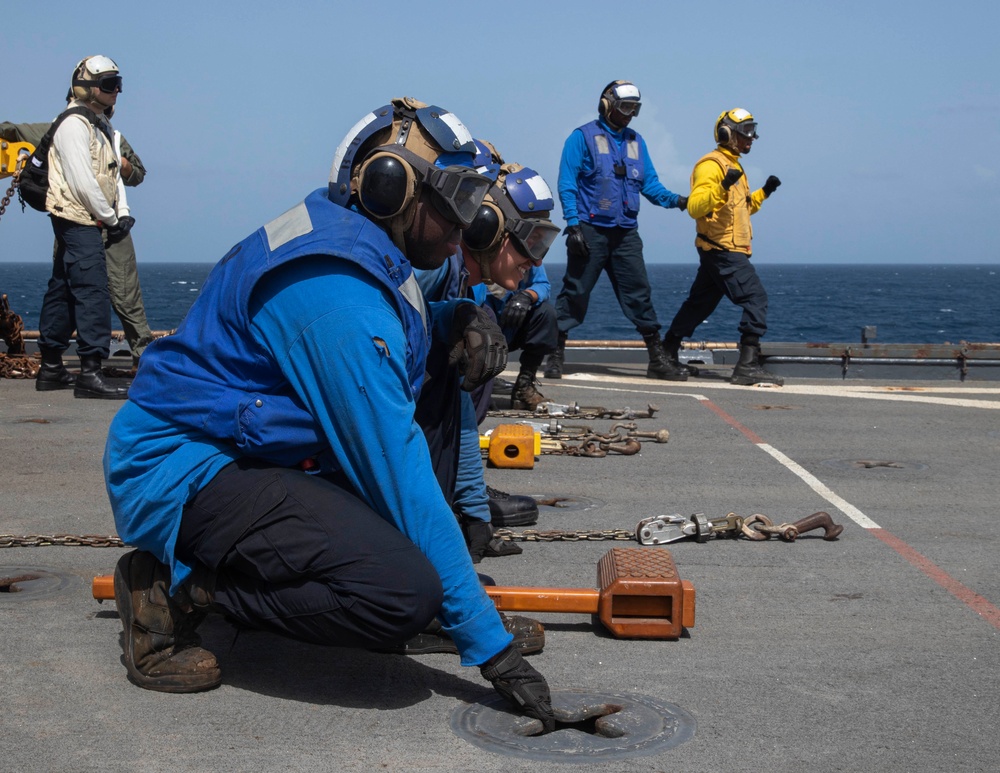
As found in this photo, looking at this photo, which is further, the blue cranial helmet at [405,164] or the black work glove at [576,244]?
the black work glove at [576,244]

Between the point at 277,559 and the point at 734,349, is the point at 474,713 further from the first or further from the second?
the point at 734,349

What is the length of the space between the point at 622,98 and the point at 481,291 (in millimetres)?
5528

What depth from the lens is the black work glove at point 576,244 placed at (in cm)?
1169

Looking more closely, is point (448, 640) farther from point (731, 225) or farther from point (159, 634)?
point (731, 225)

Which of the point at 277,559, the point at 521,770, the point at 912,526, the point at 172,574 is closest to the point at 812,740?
the point at 521,770

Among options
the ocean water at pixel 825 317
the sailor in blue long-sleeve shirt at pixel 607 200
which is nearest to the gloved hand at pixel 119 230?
the sailor in blue long-sleeve shirt at pixel 607 200

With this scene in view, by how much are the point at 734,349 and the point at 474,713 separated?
11761 mm

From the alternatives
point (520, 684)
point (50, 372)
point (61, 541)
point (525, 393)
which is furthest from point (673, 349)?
point (520, 684)

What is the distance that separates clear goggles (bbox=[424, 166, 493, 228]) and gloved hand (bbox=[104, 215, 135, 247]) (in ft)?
21.7

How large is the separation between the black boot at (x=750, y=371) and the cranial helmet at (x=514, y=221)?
261 inches

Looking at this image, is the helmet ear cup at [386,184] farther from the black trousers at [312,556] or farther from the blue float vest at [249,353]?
the black trousers at [312,556]

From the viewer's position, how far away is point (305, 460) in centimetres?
366

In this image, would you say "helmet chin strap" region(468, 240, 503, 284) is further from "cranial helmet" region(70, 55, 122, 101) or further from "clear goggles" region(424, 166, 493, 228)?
"cranial helmet" region(70, 55, 122, 101)

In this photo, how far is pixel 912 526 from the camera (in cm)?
611
